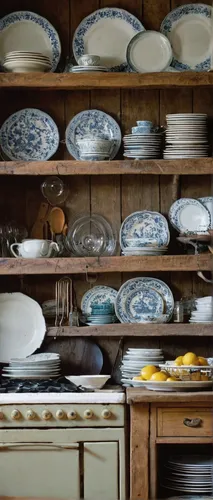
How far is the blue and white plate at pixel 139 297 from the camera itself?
469cm

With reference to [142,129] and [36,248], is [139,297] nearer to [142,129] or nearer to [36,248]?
[36,248]

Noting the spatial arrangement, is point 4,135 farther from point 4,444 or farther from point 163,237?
point 4,444

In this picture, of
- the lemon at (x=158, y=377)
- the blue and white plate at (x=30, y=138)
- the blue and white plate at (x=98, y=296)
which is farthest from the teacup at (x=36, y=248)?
the lemon at (x=158, y=377)

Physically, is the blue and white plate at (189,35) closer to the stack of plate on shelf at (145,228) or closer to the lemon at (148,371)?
the stack of plate on shelf at (145,228)

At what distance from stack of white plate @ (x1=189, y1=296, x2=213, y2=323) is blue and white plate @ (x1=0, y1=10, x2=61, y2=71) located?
4.24 ft

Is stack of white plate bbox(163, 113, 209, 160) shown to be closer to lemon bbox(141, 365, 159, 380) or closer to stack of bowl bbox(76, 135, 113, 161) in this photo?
stack of bowl bbox(76, 135, 113, 161)

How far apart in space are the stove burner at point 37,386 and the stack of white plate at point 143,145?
3.54 feet

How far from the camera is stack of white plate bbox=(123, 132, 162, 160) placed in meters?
4.57

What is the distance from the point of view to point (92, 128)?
4738mm

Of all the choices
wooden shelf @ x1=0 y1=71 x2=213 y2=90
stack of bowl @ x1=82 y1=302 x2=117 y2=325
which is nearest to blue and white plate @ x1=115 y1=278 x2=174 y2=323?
stack of bowl @ x1=82 y1=302 x2=117 y2=325

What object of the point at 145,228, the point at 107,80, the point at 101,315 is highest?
the point at 107,80

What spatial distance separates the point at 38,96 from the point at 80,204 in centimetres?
55

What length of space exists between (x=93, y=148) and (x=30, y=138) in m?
0.35

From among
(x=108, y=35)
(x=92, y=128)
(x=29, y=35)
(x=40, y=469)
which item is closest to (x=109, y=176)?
(x=92, y=128)
